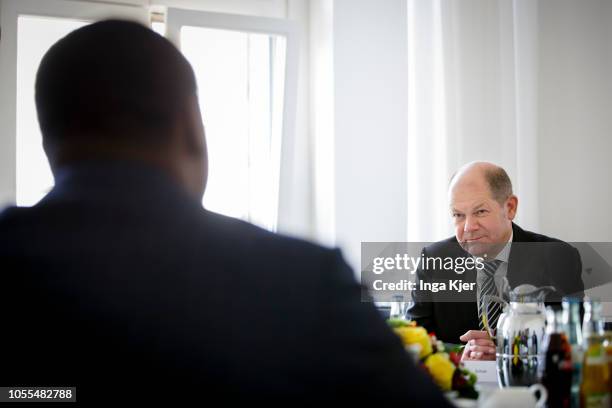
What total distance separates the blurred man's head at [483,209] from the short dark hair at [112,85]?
215 centimetres

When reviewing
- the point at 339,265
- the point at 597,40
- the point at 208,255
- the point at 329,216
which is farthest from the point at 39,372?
the point at 597,40

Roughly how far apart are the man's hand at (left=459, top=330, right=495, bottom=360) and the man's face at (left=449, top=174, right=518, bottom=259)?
2.47ft

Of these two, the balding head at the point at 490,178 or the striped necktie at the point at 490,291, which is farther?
the balding head at the point at 490,178

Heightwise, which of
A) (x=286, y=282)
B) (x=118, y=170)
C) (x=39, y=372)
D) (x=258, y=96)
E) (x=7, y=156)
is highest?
(x=258, y=96)

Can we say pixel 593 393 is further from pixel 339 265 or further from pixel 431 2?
pixel 431 2

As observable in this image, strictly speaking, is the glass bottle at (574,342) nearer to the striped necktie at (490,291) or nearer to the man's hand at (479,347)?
the man's hand at (479,347)

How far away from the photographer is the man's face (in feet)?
9.60

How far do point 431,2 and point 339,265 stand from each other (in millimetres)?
3067

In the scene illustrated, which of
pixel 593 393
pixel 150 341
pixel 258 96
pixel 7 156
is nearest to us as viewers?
pixel 150 341

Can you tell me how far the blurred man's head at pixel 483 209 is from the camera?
2930 mm

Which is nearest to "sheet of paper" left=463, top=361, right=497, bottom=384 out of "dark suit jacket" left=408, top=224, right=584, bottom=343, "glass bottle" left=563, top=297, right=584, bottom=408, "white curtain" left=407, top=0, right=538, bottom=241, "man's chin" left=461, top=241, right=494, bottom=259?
"glass bottle" left=563, top=297, right=584, bottom=408

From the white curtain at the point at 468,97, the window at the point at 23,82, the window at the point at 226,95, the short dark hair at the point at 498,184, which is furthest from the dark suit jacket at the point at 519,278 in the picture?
the window at the point at 23,82

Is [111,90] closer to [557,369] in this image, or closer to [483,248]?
[557,369]

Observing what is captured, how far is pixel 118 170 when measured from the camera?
84 centimetres
